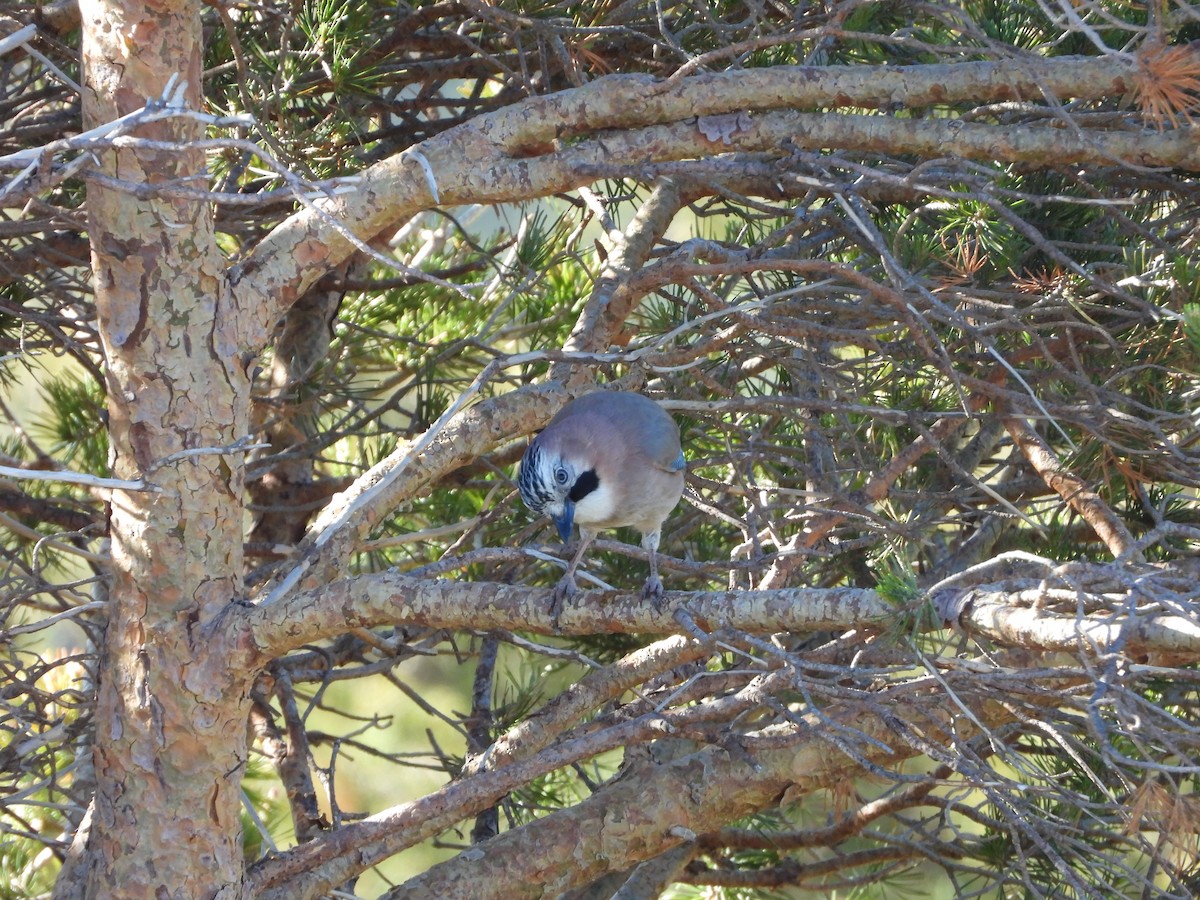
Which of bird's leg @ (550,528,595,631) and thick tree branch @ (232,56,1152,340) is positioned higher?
thick tree branch @ (232,56,1152,340)

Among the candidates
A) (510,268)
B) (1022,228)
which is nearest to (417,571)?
(1022,228)

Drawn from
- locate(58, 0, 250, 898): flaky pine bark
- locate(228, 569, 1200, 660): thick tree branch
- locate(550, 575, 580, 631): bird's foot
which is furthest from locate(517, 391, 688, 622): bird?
locate(58, 0, 250, 898): flaky pine bark

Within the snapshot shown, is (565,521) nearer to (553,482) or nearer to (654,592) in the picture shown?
(553,482)

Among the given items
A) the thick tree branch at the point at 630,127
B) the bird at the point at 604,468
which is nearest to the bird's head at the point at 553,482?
the bird at the point at 604,468

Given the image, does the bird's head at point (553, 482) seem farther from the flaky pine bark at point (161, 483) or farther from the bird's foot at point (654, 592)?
the flaky pine bark at point (161, 483)

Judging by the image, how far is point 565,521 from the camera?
2.66m

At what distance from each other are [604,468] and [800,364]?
66cm

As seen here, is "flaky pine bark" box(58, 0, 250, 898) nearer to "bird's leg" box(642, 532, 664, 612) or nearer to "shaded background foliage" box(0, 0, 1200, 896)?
"shaded background foliage" box(0, 0, 1200, 896)

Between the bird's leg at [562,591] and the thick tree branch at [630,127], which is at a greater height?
the thick tree branch at [630,127]

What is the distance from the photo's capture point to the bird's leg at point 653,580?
6.40 ft

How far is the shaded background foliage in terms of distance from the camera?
7.48 feet

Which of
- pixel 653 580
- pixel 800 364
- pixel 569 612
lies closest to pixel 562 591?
pixel 569 612

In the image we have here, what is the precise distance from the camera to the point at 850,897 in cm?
420

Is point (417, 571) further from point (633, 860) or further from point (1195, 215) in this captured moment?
point (1195, 215)
